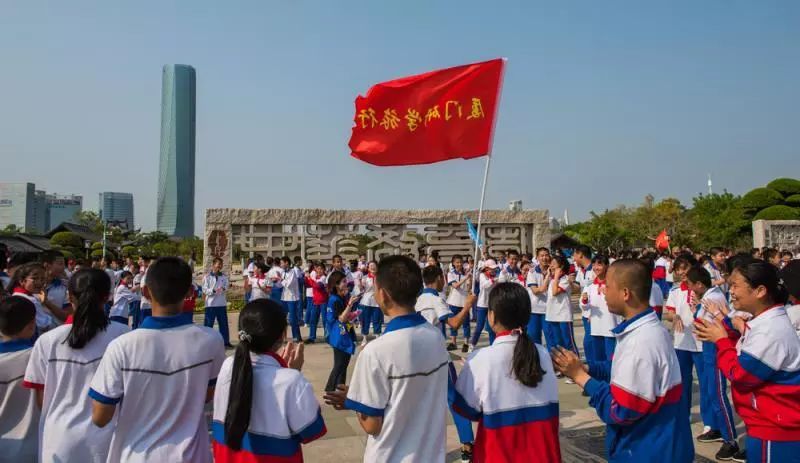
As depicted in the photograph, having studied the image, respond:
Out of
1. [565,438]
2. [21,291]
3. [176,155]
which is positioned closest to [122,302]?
[21,291]

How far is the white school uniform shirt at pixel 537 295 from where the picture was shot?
7527mm

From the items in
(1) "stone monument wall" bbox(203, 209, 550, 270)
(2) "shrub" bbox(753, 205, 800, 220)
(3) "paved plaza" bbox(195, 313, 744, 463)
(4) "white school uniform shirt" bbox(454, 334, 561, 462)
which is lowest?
(3) "paved plaza" bbox(195, 313, 744, 463)

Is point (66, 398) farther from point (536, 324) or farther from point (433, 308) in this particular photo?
point (536, 324)

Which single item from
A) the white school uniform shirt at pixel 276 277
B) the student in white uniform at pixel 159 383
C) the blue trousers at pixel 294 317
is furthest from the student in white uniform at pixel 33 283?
the white school uniform shirt at pixel 276 277

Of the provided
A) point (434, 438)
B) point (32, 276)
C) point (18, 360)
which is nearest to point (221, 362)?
point (434, 438)

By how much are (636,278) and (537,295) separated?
5307 mm

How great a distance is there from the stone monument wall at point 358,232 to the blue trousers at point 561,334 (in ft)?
31.9

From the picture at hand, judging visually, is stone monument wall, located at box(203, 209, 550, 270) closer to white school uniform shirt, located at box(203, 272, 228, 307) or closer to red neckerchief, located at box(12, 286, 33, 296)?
white school uniform shirt, located at box(203, 272, 228, 307)

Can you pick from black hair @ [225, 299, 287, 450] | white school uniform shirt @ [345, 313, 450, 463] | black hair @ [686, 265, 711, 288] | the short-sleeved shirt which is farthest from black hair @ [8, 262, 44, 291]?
black hair @ [686, 265, 711, 288]

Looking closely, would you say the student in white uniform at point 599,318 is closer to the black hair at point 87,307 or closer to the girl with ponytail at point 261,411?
the girl with ponytail at point 261,411

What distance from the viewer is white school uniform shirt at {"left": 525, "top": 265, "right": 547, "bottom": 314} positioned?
7.53 metres

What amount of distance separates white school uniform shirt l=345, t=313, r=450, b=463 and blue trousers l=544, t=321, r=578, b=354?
5005mm

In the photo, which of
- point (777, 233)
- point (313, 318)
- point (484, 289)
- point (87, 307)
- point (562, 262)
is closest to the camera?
point (87, 307)

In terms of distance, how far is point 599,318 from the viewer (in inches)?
236
